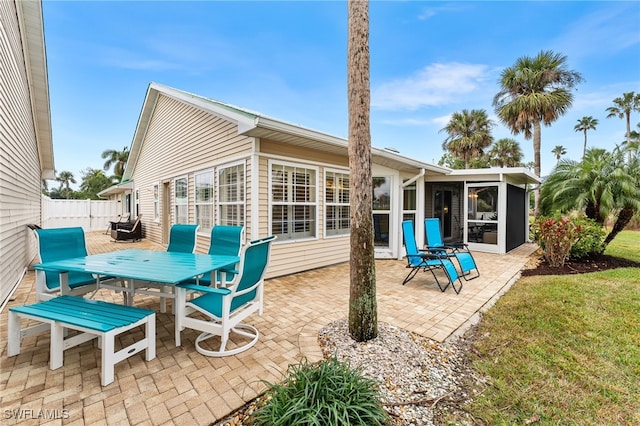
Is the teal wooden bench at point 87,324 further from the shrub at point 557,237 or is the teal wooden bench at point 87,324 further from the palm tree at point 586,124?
the palm tree at point 586,124

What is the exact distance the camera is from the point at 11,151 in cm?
432

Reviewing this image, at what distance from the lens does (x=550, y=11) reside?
28.9 feet

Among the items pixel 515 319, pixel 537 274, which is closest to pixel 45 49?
pixel 515 319

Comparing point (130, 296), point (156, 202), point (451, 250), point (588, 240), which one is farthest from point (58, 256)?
point (588, 240)

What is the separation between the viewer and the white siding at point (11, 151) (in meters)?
3.69

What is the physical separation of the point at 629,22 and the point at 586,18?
1247mm

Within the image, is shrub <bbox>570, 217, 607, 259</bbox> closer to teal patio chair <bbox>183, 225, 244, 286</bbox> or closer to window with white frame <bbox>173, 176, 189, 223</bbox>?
teal patio chair <bbox>183, 225, 244, 286</bbox>

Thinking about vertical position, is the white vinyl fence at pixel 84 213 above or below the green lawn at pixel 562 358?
above

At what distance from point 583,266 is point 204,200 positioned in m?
9.34

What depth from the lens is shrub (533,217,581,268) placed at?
251 inches

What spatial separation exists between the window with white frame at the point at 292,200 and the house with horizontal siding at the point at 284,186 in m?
0.02

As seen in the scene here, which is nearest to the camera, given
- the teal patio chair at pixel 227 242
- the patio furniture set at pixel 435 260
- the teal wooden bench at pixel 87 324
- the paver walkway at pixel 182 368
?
the paver walkway at pixel 182 368

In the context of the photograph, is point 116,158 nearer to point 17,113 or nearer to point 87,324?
point 17,113

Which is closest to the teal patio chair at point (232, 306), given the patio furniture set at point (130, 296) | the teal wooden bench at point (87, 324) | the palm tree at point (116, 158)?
the patio furniture set at point (130, 296)
